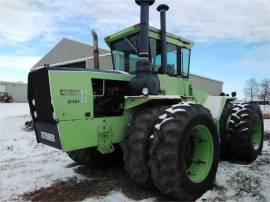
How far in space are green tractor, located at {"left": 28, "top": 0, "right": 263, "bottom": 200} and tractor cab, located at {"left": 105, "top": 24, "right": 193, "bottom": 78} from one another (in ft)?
0.06

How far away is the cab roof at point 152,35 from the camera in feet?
16.9

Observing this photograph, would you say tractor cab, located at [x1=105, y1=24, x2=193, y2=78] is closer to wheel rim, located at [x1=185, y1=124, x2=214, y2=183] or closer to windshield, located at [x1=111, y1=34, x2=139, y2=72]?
windshield, located at [x1=111, y1=34, x2=139, y2=72]

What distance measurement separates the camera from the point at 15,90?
1980 inches

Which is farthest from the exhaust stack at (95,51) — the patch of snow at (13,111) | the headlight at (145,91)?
the patch of snow at (13,111)

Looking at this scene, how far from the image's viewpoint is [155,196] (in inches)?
163

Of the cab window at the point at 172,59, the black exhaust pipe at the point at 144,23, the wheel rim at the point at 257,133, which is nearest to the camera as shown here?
the black exhaust pipe at the point at 144,23

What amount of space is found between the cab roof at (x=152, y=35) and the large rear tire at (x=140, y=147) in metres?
1.72

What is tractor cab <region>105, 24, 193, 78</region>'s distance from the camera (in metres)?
5.24

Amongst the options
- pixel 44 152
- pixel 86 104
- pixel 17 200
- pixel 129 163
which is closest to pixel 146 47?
pixel 86 104

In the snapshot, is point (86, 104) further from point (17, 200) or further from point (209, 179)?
point (209, 179)

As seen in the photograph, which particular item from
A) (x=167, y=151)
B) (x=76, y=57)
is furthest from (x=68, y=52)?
(x=167, y=151)

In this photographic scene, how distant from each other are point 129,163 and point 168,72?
2194 millimetres

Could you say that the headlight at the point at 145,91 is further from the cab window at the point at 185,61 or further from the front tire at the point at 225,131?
the front tire at the point at 225,131

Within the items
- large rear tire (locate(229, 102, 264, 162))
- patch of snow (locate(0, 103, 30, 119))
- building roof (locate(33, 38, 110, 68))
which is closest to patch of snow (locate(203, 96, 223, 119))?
large rear tire (locate(229, 102, 264, 162))
